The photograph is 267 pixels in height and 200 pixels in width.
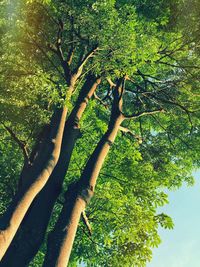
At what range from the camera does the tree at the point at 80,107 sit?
35.5ft

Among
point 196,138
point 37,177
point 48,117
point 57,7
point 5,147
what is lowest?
Result: point 37,177

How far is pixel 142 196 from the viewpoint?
1541 cm

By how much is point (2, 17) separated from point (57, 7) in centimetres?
165

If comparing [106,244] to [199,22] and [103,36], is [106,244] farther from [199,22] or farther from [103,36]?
[199,22]

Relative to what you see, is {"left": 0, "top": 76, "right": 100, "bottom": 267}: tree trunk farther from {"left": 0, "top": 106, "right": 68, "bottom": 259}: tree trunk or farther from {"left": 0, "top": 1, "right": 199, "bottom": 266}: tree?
{"left": 0, "top": 106, "right": 68, "bottom": 259}: tree trunk

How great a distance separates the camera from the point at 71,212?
34.8ft

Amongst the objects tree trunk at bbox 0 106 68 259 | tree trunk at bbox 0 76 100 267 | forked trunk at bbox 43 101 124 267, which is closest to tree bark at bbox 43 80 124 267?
forked trunk at bbox 43 101 124 267

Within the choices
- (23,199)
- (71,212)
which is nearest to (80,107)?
(71,212)

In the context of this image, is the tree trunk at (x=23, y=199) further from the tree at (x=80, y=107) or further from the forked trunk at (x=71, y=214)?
the forked trunk at (x=71, y=214)

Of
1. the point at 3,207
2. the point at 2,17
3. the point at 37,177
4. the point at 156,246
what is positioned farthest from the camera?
the point at 3,207

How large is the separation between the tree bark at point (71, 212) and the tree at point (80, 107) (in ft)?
0.10

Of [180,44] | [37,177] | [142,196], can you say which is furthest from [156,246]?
[180,44]

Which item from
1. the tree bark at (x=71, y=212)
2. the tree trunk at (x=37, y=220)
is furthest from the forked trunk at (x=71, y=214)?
the tree trunk at (x=37, y=220)

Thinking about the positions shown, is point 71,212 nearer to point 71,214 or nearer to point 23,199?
point 71,214
